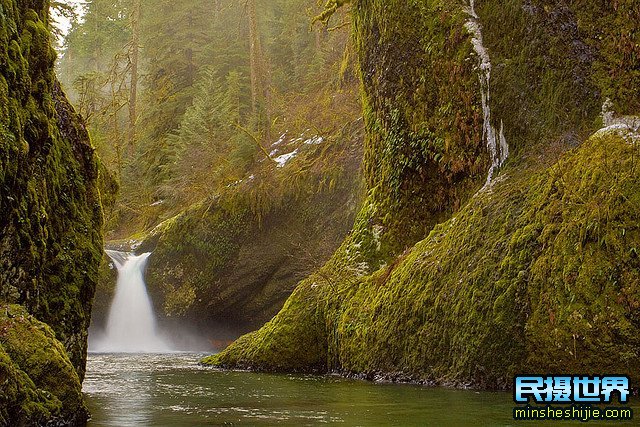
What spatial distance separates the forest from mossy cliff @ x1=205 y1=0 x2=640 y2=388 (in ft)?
0.11

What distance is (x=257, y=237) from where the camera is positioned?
21562 mm

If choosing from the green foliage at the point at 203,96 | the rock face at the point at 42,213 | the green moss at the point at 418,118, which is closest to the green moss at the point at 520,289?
the green moss at the point at 418,118

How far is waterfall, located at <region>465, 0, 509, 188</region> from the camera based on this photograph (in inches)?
456

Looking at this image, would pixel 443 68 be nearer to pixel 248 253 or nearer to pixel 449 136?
pixel 449 136

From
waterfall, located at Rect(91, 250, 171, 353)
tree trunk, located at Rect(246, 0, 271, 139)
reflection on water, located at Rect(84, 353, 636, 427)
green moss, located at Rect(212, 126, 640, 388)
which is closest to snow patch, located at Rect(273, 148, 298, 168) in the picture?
tree trunk, located at Rect(246, 0, 271, 139)

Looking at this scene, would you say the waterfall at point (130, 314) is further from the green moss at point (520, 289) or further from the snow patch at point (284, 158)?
the green moss at point (520, 289)

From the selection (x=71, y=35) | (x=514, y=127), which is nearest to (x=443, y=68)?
(x=514, y=127)

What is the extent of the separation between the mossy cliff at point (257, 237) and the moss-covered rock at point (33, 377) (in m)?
14.1

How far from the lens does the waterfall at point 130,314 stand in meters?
23.0

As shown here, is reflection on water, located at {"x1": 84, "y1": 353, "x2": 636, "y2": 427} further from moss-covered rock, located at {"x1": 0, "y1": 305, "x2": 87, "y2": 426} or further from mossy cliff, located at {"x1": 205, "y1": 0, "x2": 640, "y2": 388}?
mossy cliff, located at {"x1": 205, "y1": 0, "x2": 640, "y2": 388}

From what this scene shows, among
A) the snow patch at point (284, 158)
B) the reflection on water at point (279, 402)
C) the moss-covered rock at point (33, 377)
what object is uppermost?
the snow patch at point (284, 158)

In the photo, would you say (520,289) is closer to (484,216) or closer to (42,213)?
(484,216)

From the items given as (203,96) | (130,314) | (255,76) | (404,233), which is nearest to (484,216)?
(404,233)

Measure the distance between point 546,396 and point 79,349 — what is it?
15.8 ft
